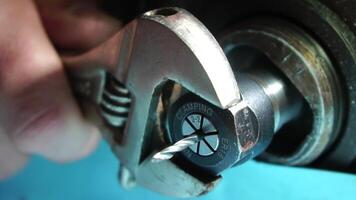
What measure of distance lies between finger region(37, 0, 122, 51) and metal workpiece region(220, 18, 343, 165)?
0.76 feet

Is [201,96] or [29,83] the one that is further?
[29,83]

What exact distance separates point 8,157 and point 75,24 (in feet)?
0.55

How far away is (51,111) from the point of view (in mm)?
569

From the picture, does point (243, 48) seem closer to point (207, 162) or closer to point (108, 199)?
point (207, 162)

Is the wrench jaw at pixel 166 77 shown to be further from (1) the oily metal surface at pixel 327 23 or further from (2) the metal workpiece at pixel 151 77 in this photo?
(1) the oily metal surface at pixel 327 23

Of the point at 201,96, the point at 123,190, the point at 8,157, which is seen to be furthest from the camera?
the point at 123,190

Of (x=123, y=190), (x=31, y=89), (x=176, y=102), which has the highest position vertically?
(x=176, y=102)

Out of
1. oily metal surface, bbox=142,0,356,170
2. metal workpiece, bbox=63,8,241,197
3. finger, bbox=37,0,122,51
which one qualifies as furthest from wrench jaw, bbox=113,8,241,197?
finger, bbox=37,0,122,51

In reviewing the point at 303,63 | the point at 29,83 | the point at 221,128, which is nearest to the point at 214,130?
the point at 221,128

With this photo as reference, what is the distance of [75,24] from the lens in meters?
0.69

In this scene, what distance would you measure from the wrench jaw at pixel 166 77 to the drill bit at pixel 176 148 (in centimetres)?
2

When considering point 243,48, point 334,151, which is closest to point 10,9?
point 243,48

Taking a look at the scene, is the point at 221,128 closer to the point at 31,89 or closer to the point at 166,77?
the point at 166,77

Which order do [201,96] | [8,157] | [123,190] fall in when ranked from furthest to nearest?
[123,190] → [8,157] → [201,96]
